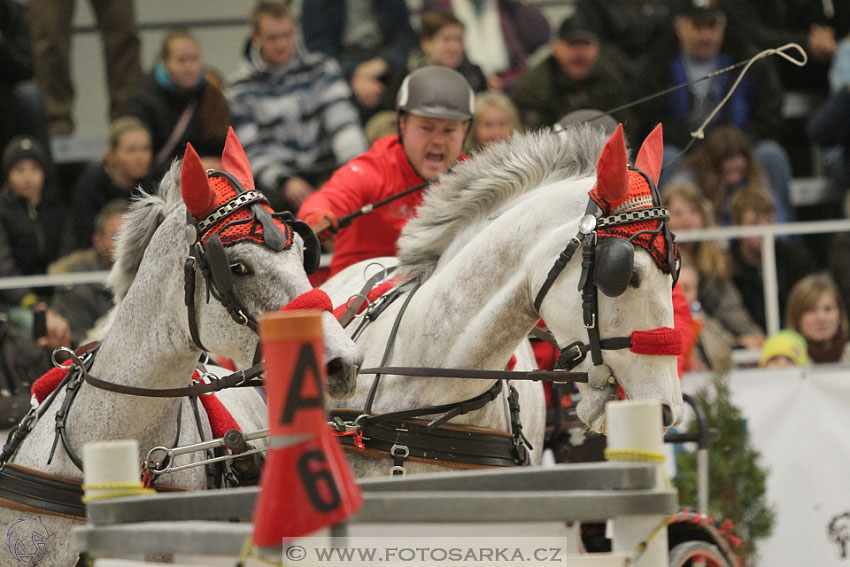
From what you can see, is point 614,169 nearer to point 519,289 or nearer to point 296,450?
point 519,289

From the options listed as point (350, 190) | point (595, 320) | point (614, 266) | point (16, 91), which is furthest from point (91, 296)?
point (614, 266)

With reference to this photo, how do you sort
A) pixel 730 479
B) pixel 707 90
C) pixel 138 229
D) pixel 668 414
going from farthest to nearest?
pixel 707 90 < pixel 730 479 < pixel 138 229 < pixel 668 414

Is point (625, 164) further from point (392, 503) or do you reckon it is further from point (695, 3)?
point (695, 3)

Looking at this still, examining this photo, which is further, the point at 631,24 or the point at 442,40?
the point at 631,24

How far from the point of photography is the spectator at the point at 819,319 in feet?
24.1

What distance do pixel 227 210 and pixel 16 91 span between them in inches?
235

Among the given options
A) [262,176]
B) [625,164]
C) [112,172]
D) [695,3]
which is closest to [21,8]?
[112,172]

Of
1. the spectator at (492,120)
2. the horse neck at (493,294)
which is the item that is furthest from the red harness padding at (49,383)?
the spectator at (492,120)

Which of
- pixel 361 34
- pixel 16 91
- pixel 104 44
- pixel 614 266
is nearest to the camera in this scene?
pixel 614 266

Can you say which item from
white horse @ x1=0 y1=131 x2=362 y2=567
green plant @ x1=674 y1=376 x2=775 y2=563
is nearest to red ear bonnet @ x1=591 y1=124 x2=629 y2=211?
white horse @ x1=0 y1=131 x2=362 y2=567

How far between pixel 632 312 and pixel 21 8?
7.08 m

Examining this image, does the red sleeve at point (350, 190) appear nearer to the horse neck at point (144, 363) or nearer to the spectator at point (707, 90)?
the horse neck at point (144, 363)

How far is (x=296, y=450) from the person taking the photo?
2107mm

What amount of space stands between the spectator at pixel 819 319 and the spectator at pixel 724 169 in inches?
46.5
